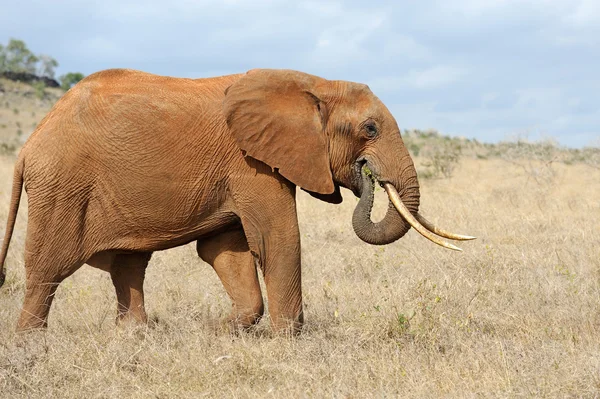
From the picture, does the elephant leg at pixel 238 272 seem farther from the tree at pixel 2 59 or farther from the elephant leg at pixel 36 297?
the tree at pixel 2 59

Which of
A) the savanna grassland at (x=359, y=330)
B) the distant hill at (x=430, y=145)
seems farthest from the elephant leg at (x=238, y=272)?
the distant hill at (x=430, y=145)

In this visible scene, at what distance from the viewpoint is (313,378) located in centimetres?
522

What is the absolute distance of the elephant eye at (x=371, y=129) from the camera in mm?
6336

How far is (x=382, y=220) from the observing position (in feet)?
20.6

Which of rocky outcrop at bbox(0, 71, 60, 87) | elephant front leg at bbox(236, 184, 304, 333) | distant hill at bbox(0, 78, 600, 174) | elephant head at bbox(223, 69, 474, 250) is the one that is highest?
rocky outcrop at bbox(0, 71, 60, 87)

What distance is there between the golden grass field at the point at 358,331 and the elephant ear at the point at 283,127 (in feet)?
3.84

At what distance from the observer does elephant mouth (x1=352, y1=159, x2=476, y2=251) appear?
20.3ft

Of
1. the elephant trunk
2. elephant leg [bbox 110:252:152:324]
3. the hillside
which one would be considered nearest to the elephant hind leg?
elephant leg [bbox 110:252:152:324]

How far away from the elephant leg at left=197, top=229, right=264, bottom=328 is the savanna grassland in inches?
7.1

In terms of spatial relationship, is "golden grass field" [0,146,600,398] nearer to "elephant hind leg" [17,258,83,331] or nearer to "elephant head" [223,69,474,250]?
"elephant hind leg" [17,258,83,331]

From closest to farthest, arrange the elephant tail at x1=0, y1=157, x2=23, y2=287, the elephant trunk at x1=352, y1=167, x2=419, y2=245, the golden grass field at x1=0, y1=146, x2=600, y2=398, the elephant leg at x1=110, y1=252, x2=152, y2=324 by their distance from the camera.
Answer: the golden grass field at x1=0, y1=146, x2=600, y2=398
the elephant trunk at x1=352, y1=167, x2=419, y2=245
the elephant tail at x1=0, y1=157, x2=23, y2=287
the elephant leg at x1=110, y1=252, x2=152, y2=324

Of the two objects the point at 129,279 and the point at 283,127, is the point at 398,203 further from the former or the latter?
the point at 129,279

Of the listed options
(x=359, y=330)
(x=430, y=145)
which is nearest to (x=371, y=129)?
(x=359, y=330)

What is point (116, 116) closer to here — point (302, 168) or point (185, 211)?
point (185, 211)
